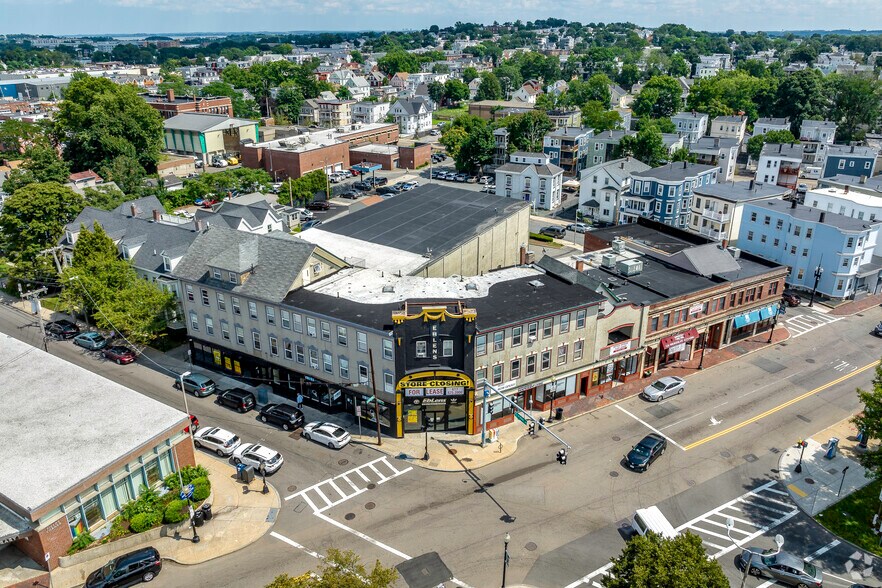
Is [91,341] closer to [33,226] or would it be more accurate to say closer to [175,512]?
[33,226]

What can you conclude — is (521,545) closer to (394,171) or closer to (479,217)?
(479,217)

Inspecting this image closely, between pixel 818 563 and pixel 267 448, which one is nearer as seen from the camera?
pixel 818 563

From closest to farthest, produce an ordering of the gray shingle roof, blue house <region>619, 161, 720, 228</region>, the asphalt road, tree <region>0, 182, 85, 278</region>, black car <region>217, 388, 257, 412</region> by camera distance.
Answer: the asphalt road < black car <region>217, 388, 257, 412</region> < the gray shingle roof < tree <region>0, 182, 85, 278</region> < blue house <region>619, 161, 720, 228</region>

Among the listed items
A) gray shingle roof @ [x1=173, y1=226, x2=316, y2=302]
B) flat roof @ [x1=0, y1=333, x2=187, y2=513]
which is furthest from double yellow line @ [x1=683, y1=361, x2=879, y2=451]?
flat roof @ [x1=0, y1=333, x2=187, y2=513]

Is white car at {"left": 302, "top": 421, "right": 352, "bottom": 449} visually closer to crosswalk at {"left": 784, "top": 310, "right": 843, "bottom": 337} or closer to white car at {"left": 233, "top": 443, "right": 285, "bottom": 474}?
white car at {"left": 233, "top": 443, "right": 285, "bottom": 474}

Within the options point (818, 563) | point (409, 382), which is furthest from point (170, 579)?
point (818, 563)

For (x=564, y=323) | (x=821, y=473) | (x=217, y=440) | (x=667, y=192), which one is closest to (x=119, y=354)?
(x=217, y=440)

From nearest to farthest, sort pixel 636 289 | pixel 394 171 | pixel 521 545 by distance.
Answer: pixel 521 545
pixel 636 289
pixel 394 171
